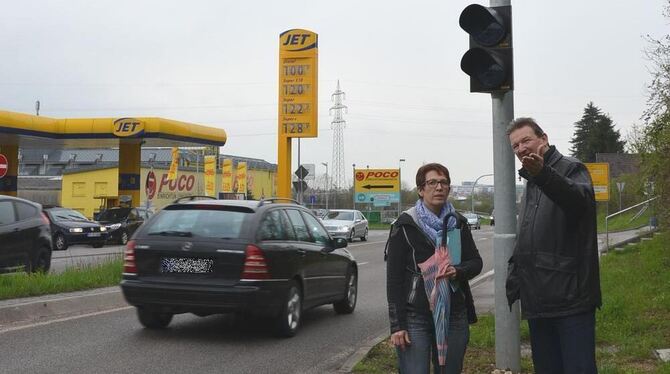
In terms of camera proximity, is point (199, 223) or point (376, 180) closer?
point (199, 223)

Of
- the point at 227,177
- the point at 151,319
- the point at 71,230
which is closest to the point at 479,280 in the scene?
the point at 151,319

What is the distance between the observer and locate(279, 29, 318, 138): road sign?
2709 cm

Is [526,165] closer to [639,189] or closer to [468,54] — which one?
[468,54]

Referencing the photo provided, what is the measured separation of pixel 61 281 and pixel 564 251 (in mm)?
9300

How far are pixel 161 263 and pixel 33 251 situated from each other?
19.9ft

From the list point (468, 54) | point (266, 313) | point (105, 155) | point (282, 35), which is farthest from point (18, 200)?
point (105, 155)

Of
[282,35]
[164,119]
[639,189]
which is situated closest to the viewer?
[639,189]

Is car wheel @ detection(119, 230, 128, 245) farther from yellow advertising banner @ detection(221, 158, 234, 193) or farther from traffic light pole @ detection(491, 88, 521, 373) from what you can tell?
traffic light pole @ detection(491, 88, 521, 373)

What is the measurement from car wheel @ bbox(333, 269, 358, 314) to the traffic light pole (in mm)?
4734

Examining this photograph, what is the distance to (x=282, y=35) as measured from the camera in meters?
27.3

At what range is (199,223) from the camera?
811 cm

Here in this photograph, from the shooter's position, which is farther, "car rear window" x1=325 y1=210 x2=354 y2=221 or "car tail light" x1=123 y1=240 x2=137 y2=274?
"car rear window" x1=325 y1=210 x2=354 y2=221

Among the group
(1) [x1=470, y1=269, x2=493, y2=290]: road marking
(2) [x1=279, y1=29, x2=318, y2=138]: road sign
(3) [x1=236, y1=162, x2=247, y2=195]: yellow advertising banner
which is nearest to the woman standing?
(1) [x1=470, y1=269, x2=493, y2=290]: road marking

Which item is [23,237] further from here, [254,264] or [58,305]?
[254,264]
